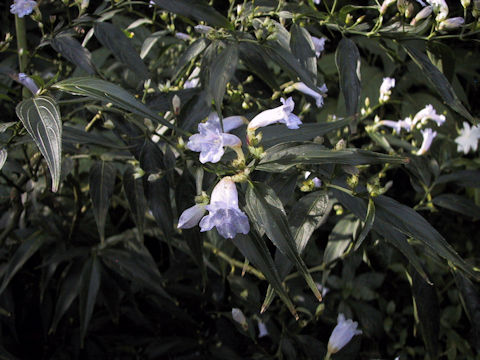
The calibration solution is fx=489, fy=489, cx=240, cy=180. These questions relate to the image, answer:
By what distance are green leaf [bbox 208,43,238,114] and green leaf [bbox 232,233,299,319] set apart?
0.23 metres

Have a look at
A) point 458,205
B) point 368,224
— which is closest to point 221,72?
point 368,224

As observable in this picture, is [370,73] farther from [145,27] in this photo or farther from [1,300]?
[1,300]

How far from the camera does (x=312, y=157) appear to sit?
73 cm

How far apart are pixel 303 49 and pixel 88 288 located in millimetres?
851

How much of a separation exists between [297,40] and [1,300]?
44.7 inches

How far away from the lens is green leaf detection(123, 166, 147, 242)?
1.12 metres

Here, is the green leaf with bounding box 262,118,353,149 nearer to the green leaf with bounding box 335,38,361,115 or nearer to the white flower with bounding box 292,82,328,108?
the green leaf with bounding box 335,38,361,115

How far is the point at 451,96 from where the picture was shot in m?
0.97

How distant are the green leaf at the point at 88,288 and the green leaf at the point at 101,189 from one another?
29 centimetres

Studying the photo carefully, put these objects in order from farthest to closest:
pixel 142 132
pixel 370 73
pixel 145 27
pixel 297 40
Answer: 1. pixel 370 73
2. pixel 145 27
3. pixel 142 132
4. pixel 297 40

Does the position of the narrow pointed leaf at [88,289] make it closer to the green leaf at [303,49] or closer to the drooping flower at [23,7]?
the drooping flower at [23,7]

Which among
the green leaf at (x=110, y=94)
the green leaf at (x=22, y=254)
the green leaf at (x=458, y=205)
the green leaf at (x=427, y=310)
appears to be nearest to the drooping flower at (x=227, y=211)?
the green leaf at (x=110, y=94)

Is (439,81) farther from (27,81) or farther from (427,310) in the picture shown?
(27,81)

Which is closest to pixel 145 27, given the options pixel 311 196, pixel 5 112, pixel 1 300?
pixel 5 112
